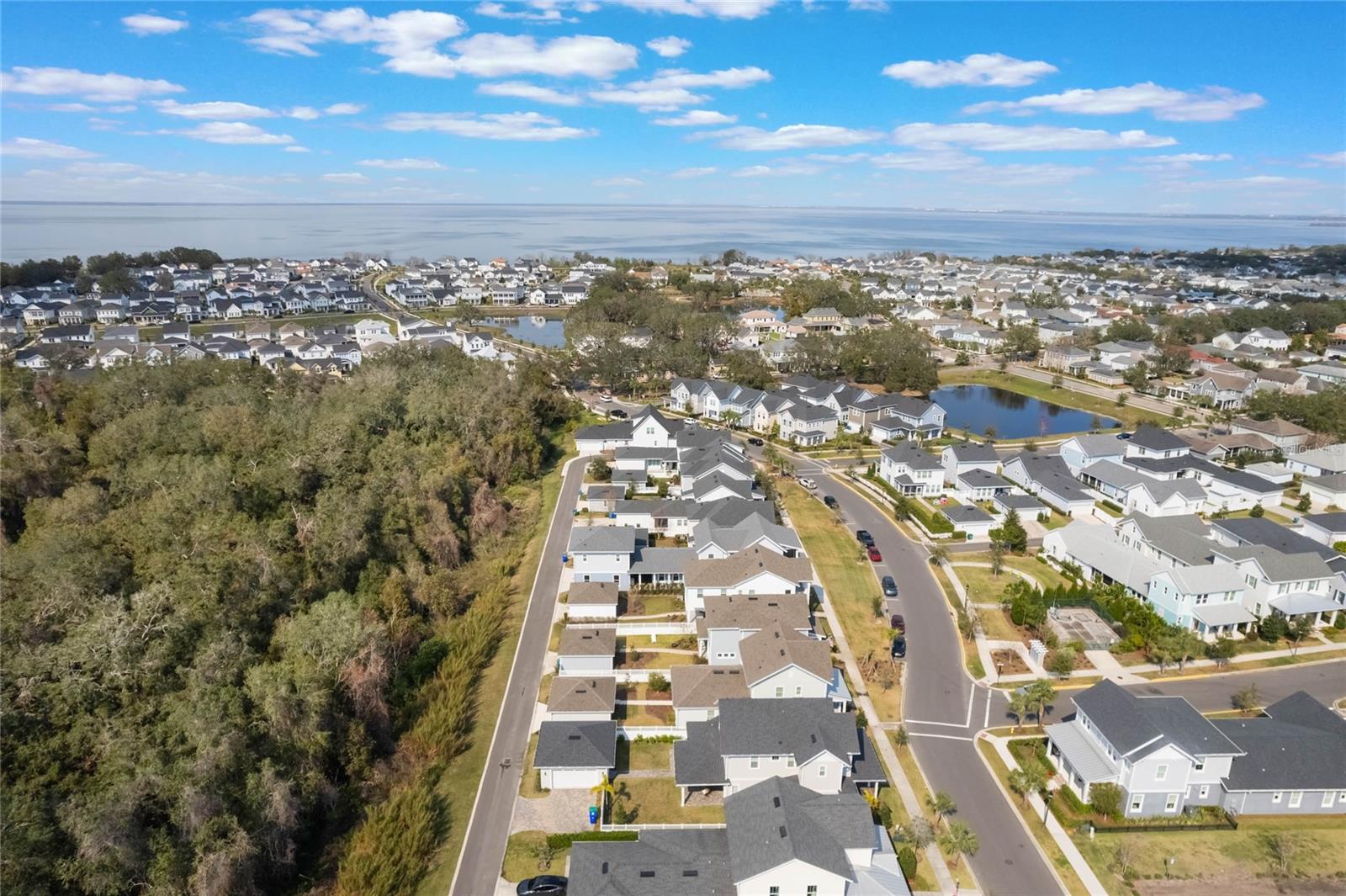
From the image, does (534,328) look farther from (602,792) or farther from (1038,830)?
(1038,830)

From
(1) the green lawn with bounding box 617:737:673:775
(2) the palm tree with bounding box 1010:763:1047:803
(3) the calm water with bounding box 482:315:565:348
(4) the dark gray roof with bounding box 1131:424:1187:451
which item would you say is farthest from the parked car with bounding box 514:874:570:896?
(3) the calm water with bounding box 482:315:565:348

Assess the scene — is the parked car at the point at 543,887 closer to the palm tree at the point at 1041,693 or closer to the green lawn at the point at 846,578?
the green lawn at the point at 846,578

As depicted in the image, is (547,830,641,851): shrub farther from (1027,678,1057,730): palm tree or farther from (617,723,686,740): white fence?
(1027,678,1057,730): palm tree

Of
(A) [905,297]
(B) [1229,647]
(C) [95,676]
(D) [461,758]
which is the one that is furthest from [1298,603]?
(A) [905,297]

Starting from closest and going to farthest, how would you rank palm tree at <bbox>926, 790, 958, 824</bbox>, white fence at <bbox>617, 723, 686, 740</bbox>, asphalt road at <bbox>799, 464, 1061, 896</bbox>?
asphalt road at <bbox>799, 464, 1061, 896</bbox> < palm tree at <bbox>926, 790, 958, 824</bbox> < white fence at <bbox>617, 723, 686, 740</bbox>

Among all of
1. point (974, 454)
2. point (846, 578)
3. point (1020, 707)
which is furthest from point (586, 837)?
point (974, 454)

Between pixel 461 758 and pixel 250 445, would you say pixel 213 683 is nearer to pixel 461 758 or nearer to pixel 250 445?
pixel 461 758

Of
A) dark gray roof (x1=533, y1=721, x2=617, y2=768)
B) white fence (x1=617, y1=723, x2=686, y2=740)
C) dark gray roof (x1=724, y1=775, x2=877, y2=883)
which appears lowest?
white fence (x1=617, y1=723, x2=686, y2=740)
